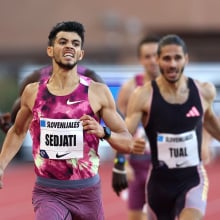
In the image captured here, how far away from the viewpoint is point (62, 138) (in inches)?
247

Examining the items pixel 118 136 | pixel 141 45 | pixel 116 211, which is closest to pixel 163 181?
pixel 118 136

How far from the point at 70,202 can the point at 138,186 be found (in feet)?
10.6

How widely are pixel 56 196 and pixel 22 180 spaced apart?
39.0 feet

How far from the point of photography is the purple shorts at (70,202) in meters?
6.27

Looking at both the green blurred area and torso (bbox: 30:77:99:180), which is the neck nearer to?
torso (bbox: 30:77:99:180)

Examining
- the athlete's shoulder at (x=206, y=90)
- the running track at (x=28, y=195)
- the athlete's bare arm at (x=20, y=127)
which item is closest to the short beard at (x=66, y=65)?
the athlete's bare arm at (x=20, y=127)

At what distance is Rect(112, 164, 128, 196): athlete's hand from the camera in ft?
27.9

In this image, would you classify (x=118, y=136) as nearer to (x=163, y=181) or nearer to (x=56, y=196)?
(x=56, y=196)

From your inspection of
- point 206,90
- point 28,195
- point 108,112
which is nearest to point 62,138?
point 108,112

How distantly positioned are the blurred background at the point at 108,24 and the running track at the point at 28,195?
212 inches

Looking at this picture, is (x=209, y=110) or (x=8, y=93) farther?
(x=8, y=93)

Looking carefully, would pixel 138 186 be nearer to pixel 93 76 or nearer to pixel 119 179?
pixel 119 179

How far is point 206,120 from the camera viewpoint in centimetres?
788

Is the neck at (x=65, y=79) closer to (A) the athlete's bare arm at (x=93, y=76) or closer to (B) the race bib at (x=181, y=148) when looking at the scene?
(A) the athlete's bare arm at (x=93, y=76)
